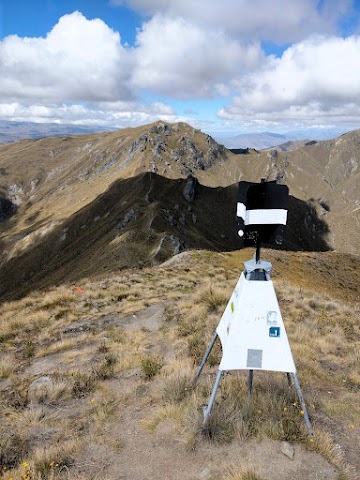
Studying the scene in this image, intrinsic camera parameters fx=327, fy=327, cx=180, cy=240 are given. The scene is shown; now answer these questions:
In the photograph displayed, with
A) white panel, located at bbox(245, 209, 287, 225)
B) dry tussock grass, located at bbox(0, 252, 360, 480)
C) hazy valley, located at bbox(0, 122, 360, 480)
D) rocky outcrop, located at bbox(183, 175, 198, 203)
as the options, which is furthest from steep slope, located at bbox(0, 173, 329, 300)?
white panel, located at bbox(245, 209, 287, 225)

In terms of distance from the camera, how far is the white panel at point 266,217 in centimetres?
568

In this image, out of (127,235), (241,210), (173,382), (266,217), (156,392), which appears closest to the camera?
(266,217)

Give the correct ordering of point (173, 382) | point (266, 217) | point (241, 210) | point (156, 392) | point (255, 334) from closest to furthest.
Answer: point (266, 217), point (255, 334), point (241, 210), point (173, 382), point (156, 392)

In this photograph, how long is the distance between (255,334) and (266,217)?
6.88 feet

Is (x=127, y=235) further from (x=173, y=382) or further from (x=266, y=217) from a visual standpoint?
(x=266, y=217)

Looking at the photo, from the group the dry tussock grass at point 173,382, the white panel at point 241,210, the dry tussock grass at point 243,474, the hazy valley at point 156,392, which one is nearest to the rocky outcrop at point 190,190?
the hazy valley at point 156,392

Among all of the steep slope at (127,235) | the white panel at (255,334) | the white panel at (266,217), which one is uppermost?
the white panel at (266,217)

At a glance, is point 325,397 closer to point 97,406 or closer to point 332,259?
point 97,406

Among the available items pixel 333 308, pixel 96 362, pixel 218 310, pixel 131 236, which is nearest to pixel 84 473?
pixel 96 362

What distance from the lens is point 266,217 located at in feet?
18.7

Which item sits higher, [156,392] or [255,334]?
[255,334]

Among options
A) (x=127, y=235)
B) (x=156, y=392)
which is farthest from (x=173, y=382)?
(x=127, y=235)

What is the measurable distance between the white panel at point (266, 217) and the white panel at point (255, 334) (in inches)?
43.6

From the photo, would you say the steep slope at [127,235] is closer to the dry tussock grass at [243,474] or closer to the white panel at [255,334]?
the white panel at [255,334]
